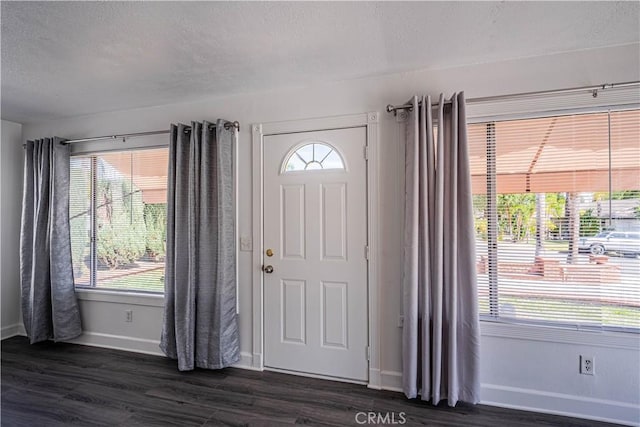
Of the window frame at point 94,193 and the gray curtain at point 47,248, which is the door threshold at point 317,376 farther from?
the gray curtain at point 47,248

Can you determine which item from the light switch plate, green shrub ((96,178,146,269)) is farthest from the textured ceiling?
the light switch plate

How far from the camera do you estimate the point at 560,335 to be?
214cm

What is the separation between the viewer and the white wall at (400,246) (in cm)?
206

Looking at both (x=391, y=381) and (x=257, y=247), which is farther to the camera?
(x=257, y=247)

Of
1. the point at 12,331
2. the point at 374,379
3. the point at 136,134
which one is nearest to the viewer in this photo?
the point at 374,379

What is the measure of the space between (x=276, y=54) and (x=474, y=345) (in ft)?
8.00

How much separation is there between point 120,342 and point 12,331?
1535 millimetres

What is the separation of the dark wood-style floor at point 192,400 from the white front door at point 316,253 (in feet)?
0.81

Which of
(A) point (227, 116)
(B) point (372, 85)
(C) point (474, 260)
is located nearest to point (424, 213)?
(C) point (474, 260)

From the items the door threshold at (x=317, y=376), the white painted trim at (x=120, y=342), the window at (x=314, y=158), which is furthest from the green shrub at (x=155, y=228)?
the door threshold at (x=317, y=376)

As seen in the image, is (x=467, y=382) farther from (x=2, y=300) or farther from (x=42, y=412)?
(x=2, y=300)

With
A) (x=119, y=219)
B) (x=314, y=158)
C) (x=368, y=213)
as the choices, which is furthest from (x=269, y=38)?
(x=119, y=219)

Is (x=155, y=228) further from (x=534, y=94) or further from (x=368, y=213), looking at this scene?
(x=534, y=94)

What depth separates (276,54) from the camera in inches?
83.8
